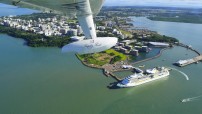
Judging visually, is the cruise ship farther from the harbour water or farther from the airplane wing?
the airplane wing

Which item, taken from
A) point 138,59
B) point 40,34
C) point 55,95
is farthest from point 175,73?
point 40,34

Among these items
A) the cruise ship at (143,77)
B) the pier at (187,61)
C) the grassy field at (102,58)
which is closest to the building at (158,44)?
the pier at (187,61)

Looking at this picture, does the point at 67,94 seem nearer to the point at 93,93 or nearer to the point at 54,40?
the point at 93,93

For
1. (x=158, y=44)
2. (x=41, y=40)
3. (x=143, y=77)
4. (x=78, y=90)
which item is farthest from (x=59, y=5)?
(x=41, y=40)

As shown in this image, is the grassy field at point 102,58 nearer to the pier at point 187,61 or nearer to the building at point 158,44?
the pier at point 187,61

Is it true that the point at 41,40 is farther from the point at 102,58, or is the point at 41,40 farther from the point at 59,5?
the point at 59,5
